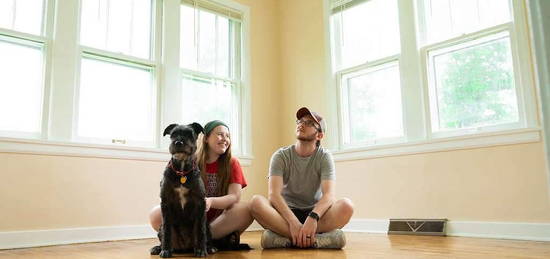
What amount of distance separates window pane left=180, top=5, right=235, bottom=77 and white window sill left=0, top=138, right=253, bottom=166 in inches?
39.9

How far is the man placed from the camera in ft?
7.97

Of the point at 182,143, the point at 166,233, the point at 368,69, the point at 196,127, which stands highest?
the point at 368,69

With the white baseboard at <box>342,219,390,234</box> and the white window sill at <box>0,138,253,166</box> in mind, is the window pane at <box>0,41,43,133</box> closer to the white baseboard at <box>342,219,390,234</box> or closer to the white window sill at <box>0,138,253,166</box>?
the white window sill at <box>0,138,253,166</box>

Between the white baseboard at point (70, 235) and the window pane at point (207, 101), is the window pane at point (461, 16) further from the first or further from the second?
the white baseboard at point (70, 235)

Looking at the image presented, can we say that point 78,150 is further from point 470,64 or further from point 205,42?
point 470,64

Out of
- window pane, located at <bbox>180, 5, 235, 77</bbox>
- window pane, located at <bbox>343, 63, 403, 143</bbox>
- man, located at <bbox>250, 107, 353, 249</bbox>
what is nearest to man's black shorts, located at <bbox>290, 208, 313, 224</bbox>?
man, located at <bbox>250, 107, 353, 249</bbox>

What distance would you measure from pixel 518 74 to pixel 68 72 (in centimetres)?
353

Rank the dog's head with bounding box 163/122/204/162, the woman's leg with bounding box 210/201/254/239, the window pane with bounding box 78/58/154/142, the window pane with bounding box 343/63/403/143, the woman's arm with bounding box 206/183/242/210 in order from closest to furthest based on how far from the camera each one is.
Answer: the dog's head with bounding box 163/122/204/162 → the woman's arm with bounding box 206/183/242/210 → the woman's leg with bounding box 210/201/254/239 → the window pane with bounding box 78/58/154/142 → the window pane with bounding box 343/63/403/143

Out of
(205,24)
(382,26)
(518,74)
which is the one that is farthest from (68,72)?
(518,74)

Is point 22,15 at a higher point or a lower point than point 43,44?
higher

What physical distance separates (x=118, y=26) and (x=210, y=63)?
1.01 metres

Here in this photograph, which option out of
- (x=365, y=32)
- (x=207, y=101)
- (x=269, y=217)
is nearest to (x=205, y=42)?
(x=207, y=101)

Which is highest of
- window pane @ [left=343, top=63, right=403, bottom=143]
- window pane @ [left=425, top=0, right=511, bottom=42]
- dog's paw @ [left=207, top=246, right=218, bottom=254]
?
window pane @ [left=425, top=0, right=511, bottom=42]

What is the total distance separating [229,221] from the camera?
2467 mm
